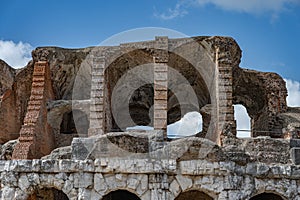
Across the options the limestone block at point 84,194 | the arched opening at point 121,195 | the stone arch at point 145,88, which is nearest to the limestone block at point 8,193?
the limestone block at point 84,194

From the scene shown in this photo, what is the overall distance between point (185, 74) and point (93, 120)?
5.26 meters

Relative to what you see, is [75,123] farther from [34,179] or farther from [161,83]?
[34,179]

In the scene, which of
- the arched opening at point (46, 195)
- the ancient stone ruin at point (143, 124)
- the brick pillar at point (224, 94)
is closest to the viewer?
the ancient stone ruin at point (143, 124)

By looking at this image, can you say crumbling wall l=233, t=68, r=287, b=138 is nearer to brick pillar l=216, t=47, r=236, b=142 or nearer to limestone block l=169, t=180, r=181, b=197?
brick pillar l=216, t=47, r=236, b=142

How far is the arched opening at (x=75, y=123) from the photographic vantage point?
21781mm

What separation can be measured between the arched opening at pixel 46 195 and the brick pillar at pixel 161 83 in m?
4.28

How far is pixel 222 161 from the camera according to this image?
13398mm

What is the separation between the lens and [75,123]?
888 inches

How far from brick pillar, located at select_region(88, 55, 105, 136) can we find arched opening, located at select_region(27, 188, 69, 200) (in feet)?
8.97

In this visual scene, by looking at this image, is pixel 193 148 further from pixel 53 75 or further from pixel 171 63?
pixel 53 75

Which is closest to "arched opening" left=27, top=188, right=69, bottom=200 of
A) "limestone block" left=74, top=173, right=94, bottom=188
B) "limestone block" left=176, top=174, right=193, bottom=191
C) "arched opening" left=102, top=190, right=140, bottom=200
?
"limestone block" left=74, top=173, right=94, bottom=188

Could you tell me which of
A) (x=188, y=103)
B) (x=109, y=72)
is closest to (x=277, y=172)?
(x=109, y=72)

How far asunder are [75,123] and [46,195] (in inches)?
312

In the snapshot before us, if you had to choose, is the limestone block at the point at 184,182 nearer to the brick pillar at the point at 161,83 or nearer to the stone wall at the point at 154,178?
the stone wall at the point at 154,178
